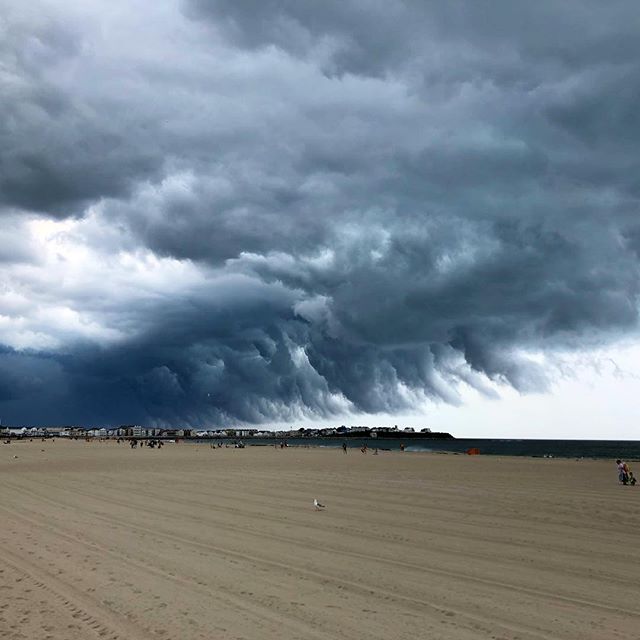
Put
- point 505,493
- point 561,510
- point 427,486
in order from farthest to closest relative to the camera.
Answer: point 427,486
point 505,493
point 561,510

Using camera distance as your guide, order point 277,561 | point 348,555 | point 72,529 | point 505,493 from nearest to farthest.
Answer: point 277,561
point 348,555
point 72,529
point 505,493

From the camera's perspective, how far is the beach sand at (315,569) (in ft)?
27.9

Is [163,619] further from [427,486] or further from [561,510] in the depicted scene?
[427,486]

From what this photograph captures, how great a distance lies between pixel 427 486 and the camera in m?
30.9

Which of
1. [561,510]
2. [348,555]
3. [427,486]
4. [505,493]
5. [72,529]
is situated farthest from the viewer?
[427,486]

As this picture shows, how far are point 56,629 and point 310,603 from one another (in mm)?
3876

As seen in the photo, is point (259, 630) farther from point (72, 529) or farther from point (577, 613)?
point (72, 529)

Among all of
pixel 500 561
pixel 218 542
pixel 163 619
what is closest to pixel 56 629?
pixel 163 619

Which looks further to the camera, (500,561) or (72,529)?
(72,529)

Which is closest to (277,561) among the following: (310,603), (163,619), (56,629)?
(310,603)

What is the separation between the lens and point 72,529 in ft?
52.6

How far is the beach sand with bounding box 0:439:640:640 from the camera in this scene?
335 inches

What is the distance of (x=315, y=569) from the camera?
11930 mm

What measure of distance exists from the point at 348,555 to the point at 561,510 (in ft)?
39.6
